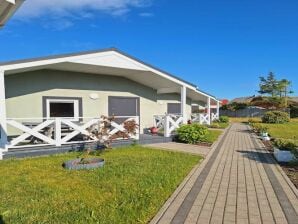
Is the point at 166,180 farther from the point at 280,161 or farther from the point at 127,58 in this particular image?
the point at 127,58

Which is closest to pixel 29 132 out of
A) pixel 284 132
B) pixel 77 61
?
pixel 77 61

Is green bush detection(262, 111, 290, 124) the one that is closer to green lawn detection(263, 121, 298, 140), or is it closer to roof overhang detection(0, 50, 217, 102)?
green lawn detection(263, 121, 298, 140)

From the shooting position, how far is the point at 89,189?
5.52 m

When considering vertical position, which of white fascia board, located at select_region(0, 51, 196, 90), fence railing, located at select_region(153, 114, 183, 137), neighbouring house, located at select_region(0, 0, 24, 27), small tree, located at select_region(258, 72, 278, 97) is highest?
small tree, located at select_region(258, 72, 278, 97)

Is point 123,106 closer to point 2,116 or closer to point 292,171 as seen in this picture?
point 2,116

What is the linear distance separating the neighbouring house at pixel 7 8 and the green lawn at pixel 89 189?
121 inches

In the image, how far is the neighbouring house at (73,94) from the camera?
9.49 meters

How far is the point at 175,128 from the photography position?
13.9 metres

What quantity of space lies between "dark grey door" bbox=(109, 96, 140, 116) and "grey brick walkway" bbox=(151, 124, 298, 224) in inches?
278

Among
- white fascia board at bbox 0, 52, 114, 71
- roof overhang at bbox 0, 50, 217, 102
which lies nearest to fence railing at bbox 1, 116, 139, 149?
white fascia board at bbox 0, 52, 114, 71

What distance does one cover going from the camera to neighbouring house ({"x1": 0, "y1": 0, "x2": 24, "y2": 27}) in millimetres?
4141

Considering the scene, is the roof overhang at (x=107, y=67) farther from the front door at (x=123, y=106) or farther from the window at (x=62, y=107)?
the window at (x=62, y=107)

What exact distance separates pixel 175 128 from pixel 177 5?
673cm

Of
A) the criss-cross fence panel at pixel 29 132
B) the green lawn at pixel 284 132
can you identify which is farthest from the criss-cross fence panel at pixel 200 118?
the criss-cross fence panel at pixel 29 132
